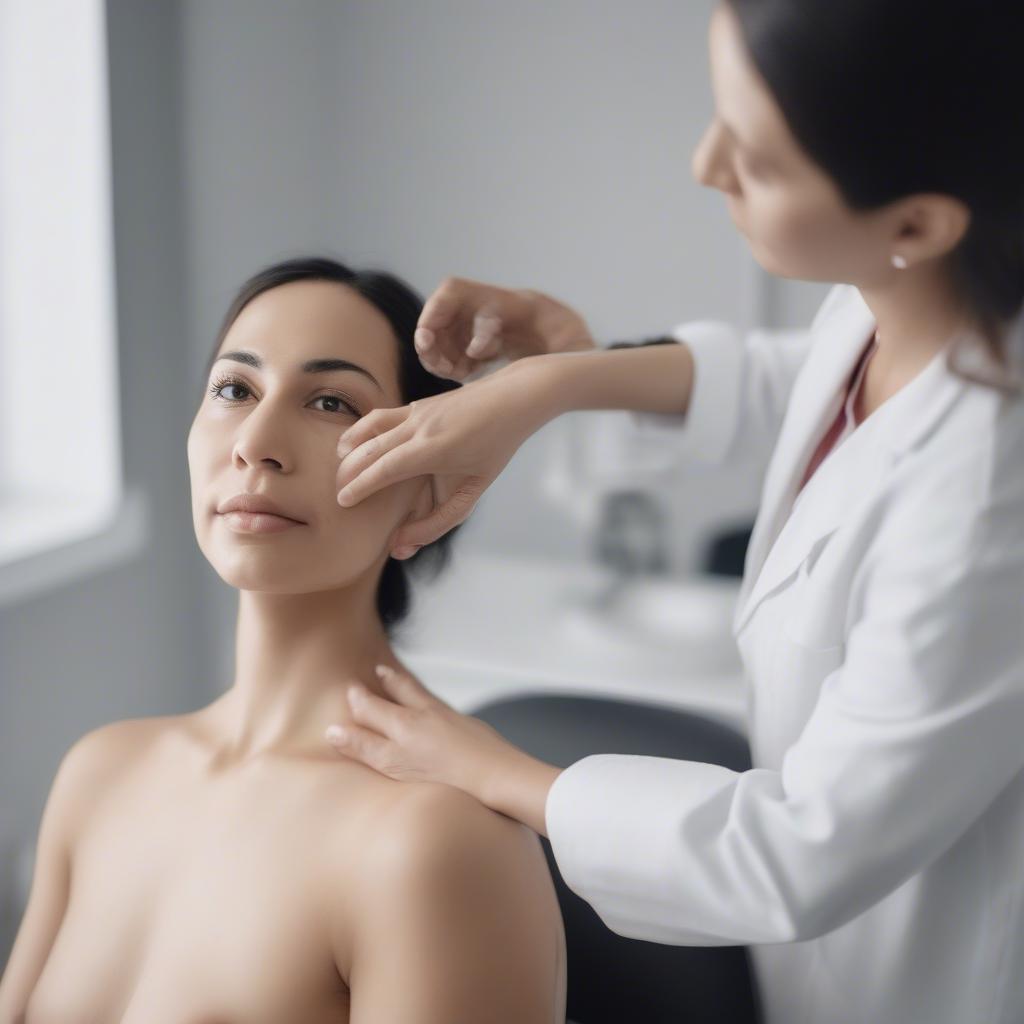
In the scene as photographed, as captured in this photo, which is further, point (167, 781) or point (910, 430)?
point (167, 781)

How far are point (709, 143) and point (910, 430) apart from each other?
242 millimetres

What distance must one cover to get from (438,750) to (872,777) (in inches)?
12.9

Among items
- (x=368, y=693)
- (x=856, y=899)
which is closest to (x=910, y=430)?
(x=856, y=899)

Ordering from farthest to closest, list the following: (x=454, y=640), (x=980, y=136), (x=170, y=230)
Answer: (x=170, y=230)
(x=454, y=640)
(x=980, y=136)

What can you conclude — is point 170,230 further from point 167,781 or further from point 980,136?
point 980,136

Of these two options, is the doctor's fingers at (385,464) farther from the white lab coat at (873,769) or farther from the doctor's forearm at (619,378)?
the white lab coat at (873,769)

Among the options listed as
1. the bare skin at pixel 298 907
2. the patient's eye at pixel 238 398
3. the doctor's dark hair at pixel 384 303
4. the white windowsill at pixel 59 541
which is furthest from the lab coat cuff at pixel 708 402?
the white windowsill at pixel 59 541

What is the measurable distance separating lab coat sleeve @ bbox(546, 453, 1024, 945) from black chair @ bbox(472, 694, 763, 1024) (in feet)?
0.90

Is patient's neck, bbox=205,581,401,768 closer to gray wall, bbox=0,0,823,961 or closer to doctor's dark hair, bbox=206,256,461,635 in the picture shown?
doctor's dark hair, bbox=206,256,461,635

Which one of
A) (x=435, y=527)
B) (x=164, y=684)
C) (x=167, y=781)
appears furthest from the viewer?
(x=164, y=684)

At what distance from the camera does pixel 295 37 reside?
2.19 metres

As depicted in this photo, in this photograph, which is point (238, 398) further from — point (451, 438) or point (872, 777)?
point (872, 777)

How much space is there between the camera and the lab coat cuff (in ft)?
3.76

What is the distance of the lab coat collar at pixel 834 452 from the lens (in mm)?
811
